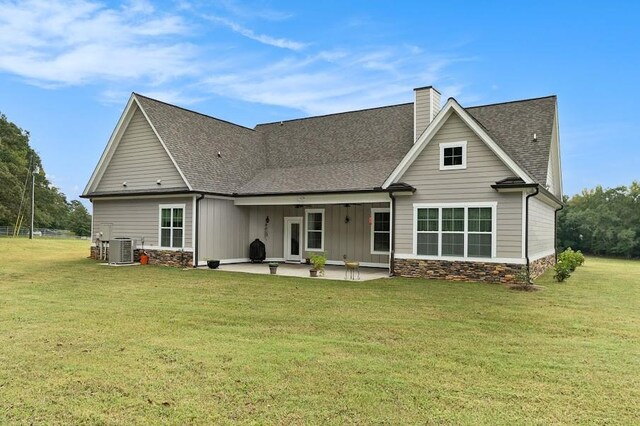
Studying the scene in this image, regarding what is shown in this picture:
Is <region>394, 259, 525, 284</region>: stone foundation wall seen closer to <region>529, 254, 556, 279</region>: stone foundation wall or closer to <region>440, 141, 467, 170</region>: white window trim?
<region>529, 254, 556, 279</region>: stone foundation wall

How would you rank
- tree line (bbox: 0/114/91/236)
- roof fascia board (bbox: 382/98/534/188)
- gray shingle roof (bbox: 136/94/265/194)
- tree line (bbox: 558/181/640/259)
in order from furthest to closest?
tree line (bbox: 0/114/91/236) → tree line (bbox: 558/181/640/259) → gray shingle roof (bbox: 136/94/265/194) → roof fascia board (bbox: 382/98/534/188)

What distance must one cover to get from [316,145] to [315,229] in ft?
13.8

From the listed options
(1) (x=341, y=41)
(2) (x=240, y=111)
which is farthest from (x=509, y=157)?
(2) (x=240, y=111)

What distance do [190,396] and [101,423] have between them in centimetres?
81

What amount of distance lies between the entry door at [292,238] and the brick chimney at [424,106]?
633cm

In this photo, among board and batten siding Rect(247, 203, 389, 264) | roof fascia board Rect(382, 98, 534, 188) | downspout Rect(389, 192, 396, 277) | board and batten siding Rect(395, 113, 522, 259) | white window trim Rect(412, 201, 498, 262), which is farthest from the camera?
board and batten siding Rect(247, 203, 389, 264)

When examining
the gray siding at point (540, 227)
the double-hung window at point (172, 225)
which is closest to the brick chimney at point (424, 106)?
the gray siding at point (540, 227)

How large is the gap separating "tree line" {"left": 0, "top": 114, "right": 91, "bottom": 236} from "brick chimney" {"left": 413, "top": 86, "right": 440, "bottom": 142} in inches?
1709

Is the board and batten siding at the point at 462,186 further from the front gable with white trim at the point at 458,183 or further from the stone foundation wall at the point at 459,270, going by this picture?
the stone foundation wall at the point at 459,270

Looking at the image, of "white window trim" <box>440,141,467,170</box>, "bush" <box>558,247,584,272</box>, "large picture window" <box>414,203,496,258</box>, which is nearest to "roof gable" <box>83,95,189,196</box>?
"large picture window" <box>414,203,496,258</box>

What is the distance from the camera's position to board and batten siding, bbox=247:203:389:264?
18.4 metres

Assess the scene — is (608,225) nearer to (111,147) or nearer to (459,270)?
(459,270)

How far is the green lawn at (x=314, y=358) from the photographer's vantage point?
13.5 feet

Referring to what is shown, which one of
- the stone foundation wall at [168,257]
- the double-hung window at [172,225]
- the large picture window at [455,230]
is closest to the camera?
the large picture window at [455,230]
